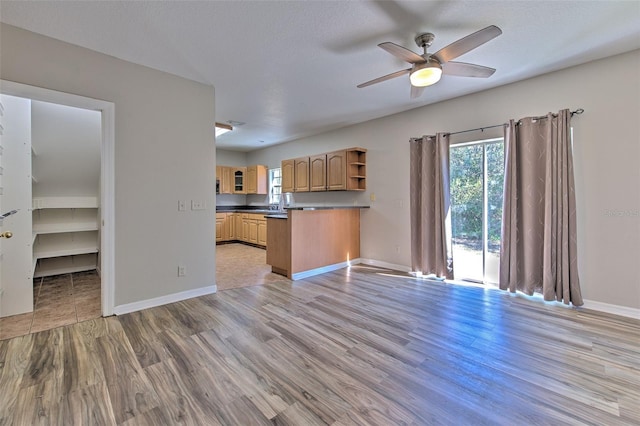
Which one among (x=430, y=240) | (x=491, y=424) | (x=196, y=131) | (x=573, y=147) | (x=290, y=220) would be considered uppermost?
(x=196, y=131)

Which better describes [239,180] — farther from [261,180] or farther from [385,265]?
[385,265]

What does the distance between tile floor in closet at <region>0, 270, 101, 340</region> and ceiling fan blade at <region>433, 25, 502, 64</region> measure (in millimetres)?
4059

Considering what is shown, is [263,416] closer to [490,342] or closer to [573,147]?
[490,342]

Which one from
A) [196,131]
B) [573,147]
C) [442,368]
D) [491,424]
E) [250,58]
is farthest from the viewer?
[196,131]

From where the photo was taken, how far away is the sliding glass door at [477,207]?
370cm

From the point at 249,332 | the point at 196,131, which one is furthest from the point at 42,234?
the point at 249,332

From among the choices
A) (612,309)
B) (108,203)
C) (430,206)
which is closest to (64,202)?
(108,203)

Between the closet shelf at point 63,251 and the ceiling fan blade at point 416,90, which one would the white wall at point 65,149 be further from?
the ceiling fan blade at point 416,90

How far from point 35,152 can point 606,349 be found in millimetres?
6360

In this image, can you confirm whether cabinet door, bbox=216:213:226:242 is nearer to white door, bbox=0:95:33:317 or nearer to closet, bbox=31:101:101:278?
closet, bbox=31:101:101:278

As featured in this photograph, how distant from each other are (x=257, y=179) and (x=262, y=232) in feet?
5.49

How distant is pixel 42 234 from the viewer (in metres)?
4.18

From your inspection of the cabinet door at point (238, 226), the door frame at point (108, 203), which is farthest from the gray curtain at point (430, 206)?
the cabinet door at point (238, 226)

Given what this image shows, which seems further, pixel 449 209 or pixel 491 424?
pixel 449 209
